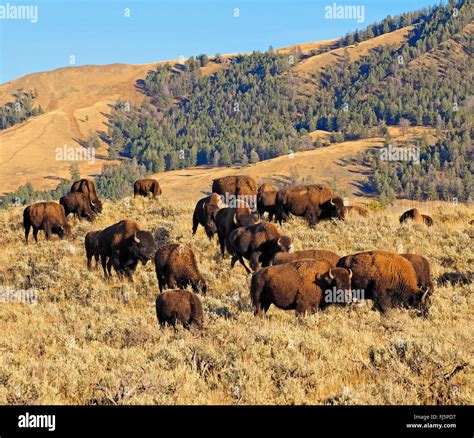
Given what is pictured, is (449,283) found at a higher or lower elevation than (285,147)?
lower

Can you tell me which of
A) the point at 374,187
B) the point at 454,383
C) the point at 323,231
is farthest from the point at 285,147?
the point at 454,383

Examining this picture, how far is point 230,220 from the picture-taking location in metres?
16.9

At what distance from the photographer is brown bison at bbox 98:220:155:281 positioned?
15.3 meters

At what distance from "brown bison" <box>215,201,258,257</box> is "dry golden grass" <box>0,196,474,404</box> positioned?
989 millimetres

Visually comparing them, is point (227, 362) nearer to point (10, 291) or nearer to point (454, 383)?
point (454, 383)

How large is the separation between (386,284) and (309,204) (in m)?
9.28

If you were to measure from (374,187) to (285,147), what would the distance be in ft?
182

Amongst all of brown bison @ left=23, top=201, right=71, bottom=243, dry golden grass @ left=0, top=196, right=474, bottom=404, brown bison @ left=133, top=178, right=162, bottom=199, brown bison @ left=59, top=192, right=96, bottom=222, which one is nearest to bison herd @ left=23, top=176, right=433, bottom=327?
brown bison @ left=23, top=201, right=71, bottom=243

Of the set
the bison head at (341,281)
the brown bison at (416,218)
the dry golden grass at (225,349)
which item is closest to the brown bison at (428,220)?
the brown bison at (416,218)

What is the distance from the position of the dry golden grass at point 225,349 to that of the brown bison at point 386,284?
368mm

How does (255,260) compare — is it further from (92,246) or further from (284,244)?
(92,246)

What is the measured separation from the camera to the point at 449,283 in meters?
13.6

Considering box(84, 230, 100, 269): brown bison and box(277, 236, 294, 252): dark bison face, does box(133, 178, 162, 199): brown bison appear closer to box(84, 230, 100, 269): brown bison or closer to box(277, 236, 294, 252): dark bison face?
box(84, 230, 100, 269): brown bison

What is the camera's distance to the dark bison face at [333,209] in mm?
20656
